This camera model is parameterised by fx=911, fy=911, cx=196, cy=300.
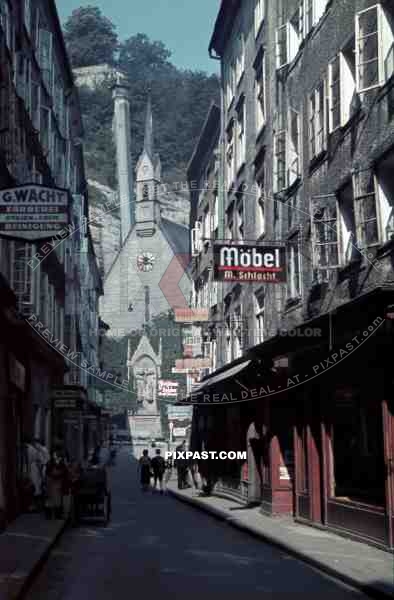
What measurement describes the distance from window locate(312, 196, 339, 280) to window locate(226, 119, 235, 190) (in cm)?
1288

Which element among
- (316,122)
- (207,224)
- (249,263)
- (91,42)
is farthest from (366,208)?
(91,42)

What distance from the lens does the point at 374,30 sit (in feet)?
51.2

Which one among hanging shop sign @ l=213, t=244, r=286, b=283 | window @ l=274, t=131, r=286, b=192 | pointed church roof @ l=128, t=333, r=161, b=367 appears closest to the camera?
hanging shop sign @ l=213, t=244, r=286, b=283

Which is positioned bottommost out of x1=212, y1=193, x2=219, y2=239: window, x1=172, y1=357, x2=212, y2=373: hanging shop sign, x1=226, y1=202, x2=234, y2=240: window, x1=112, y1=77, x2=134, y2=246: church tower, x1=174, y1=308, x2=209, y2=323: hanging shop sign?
x1=172, y1=357, x2=212, y2=373: hanging shop sign

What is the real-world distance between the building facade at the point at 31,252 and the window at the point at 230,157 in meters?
6.20

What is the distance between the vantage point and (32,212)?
1348 cm

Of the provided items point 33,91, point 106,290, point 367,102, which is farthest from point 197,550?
point 106,290

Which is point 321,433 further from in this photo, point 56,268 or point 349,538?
point 56,268

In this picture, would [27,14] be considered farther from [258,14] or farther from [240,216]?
[240,216]

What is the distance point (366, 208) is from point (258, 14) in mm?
13712

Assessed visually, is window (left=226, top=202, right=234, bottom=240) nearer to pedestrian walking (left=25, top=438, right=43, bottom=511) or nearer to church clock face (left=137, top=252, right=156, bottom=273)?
pedestrian walking (left=25, top=438, right=43, bottom=511)

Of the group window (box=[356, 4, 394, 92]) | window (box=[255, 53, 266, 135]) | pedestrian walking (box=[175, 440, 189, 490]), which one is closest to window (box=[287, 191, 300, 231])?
window (box=[255, 53, 266, 135])

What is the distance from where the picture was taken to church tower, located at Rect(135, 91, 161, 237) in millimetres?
110306

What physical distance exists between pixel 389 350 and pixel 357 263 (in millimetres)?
2513
